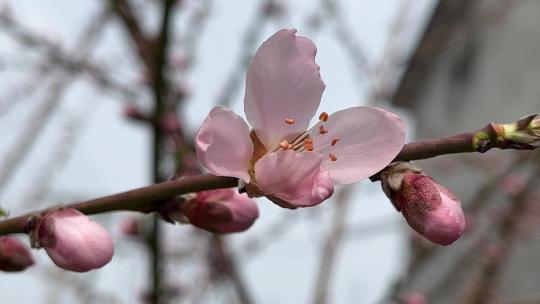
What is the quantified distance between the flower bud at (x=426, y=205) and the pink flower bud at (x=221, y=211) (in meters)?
0.16

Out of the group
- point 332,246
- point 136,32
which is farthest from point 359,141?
point 332,246

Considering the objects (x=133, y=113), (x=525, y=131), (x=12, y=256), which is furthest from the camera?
(x=133, y=113)

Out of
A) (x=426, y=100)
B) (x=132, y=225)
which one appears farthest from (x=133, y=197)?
(x=426, y=100)

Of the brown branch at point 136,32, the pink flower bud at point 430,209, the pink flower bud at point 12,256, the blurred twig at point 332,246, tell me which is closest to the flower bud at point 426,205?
the pink flower bud at point 430,209

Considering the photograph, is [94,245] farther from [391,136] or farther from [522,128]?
[522,128]

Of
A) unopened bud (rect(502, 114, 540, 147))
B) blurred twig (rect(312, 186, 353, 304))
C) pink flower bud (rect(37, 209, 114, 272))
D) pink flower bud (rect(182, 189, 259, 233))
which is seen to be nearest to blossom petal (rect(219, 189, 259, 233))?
pink flower bud (rect(182, 189, 259, 233))

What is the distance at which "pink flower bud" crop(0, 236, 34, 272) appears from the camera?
68 centimetres

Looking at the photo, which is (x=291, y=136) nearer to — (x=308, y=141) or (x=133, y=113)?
(x=308, y=141)

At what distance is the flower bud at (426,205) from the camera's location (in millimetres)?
600

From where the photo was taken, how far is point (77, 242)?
0.59 metres

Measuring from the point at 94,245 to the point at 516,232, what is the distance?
1.46 m

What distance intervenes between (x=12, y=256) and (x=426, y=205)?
1.40 ft

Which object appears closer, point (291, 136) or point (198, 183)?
point (198, 183)

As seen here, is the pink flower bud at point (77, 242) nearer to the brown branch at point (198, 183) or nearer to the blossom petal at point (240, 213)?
the brown branch at point (198, 183)
